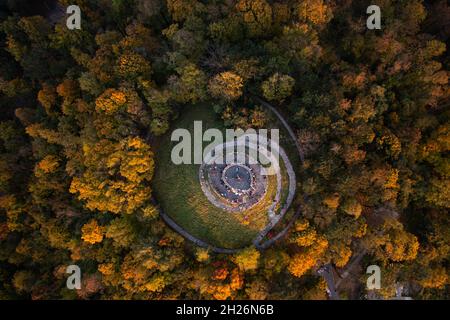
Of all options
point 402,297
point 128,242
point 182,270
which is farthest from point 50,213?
point 402,297

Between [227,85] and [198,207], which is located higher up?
[227,85]

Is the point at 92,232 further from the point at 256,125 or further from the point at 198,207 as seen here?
the point at 256,125

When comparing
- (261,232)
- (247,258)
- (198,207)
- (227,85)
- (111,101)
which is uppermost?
(227,85)

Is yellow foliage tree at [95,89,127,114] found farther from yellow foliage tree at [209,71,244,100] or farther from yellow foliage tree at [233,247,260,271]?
yellow foliage tree at [233,247,260,271]

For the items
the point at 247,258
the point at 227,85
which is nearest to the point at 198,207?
the point at 247,258

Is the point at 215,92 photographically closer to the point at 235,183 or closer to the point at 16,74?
the point at 235,183

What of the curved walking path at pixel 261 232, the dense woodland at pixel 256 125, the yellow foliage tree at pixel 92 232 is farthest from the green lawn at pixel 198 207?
the yellow foliage tree at pixel 92 232

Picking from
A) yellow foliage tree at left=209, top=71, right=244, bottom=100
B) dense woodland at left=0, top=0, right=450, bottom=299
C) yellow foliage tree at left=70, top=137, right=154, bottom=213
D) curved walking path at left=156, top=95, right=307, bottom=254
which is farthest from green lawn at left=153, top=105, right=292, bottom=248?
yellow foliage tree at left=209, top=71, right=244, bottom=100
